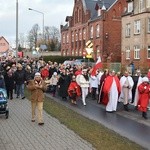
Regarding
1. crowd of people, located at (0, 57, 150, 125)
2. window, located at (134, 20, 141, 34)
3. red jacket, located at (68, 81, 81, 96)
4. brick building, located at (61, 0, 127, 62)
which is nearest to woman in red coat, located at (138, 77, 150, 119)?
crowd of people, located at (0, 57, 150, 125)

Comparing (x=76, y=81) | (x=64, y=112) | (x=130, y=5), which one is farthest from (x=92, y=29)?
(x=64, y=112)

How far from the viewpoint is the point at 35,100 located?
1355 centimetres

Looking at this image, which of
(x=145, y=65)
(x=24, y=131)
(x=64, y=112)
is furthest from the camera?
(x=145, y=65)

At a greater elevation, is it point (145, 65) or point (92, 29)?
point (92, 29)

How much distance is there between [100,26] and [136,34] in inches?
448

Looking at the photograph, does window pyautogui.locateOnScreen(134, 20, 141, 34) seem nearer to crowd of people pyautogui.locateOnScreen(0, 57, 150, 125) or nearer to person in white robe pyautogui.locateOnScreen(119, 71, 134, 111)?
crowd of people pyautogui.locateOnScreen(0, 57, 150, 125)

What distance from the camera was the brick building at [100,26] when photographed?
63.5m

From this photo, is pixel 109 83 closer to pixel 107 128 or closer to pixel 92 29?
pixel 107 128

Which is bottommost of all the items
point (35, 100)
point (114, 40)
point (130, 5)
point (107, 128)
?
point (107, 128)

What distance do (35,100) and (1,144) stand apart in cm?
357

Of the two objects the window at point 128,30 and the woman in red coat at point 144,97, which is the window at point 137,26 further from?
the woman in red coat at point 144,97

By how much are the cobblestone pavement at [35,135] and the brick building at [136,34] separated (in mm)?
35958

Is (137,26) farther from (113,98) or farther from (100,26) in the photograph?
(113,98)

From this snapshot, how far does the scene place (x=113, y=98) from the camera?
18.0m
